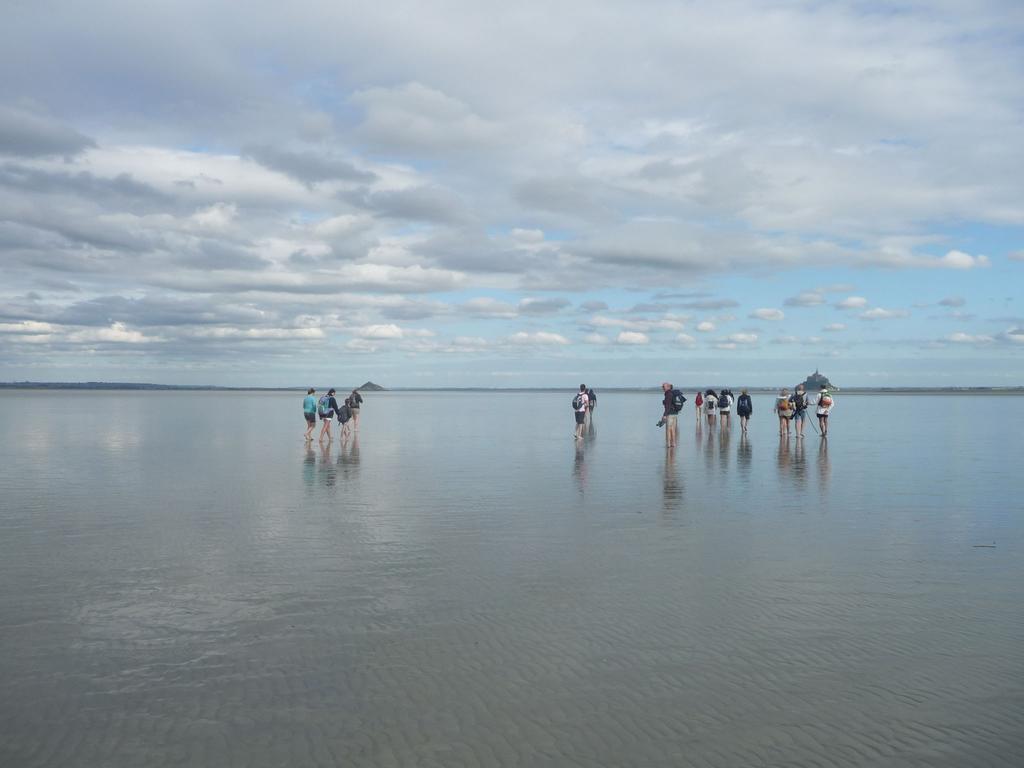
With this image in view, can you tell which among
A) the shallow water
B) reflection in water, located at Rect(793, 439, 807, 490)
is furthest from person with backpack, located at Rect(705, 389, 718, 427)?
the shallow water

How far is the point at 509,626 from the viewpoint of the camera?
768 centimetres

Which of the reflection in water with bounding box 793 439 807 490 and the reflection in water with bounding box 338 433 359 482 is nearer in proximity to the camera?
the reflection in water with bounding box 793 439 807 490

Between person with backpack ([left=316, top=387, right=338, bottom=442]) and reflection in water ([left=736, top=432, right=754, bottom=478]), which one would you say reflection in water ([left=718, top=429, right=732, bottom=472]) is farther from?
person with backpack ([left=316, top=387, right=338, bottom=442])

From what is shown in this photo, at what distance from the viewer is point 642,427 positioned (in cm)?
4141

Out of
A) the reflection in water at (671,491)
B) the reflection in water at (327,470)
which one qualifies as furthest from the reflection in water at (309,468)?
the reflection in water at (671,491)

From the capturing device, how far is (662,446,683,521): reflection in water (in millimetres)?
14219

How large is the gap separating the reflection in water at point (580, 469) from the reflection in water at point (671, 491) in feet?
5.62

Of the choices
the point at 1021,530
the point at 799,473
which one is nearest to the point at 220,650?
the point at 1021,530

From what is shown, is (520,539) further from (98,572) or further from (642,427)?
(642,427)

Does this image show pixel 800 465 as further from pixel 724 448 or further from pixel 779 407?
pixel 779 407

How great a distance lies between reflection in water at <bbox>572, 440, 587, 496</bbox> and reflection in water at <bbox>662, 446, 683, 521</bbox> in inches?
67.4

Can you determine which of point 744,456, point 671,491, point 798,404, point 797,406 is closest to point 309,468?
point 671,491

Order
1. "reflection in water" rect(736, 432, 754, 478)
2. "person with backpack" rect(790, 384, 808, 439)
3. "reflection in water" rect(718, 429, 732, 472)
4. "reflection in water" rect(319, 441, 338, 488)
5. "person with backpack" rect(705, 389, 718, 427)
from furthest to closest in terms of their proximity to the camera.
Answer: "person with backpack" rect(705, 389, 718, 427) → "person with backpack" rect(790, 384, 808, 439) → "reflection in water" rect(718, 429, 732, 472) → "reflection in water" rect(736, 432, 754, 478) → "reflection in water" rect(319, 441, 338, 488)

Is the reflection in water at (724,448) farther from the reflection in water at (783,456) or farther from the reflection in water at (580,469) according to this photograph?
the reflection in water at (580,469)
